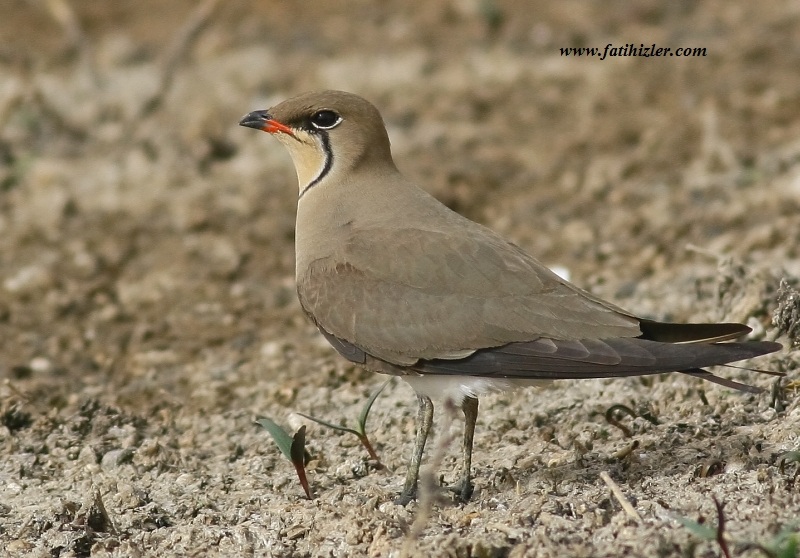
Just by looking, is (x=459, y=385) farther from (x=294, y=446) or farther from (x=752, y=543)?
(x=752, y=543)

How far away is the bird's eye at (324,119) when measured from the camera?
5031 mm

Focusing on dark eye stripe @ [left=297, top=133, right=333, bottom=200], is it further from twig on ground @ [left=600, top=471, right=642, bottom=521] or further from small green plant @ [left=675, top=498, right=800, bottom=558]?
small green plant @ [left=675, top=498, right=800, bottom=558]

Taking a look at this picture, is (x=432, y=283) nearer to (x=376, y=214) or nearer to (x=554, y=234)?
(x=376, y=214)

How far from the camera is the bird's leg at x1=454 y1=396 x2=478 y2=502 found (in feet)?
13.9

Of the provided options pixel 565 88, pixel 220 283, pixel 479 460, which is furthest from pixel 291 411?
pixel 565 88

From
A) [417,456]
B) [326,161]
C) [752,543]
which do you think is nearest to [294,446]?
[417,456]

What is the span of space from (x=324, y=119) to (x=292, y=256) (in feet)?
7.45

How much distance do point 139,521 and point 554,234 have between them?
3.81 meters

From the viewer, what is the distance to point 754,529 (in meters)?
3.52

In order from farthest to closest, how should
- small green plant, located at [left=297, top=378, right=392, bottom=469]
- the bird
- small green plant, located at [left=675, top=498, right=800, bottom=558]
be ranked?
small green plant, located at [left=297, top=378, right=392, bottom=469] → the bird → small green plant, located at [left=675, top=498, right=800, bottom=558]

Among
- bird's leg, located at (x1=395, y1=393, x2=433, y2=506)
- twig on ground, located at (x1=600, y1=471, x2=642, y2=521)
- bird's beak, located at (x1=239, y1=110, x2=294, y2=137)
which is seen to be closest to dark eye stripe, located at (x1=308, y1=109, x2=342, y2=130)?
bird's beak, located at (x1=239, y1=110, x2=294, y2=137)

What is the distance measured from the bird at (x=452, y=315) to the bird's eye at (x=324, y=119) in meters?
0.29

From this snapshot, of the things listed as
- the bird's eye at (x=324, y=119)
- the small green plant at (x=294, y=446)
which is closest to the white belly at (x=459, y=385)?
the small green plant at (x=294, y=446)

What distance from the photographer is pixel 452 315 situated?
422 cm
